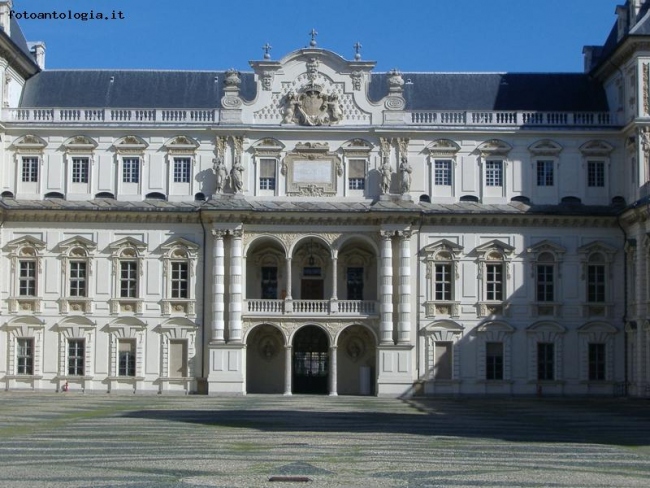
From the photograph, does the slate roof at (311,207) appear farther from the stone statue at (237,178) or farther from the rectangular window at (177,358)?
the rectangular window at (177,358)

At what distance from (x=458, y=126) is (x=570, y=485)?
41318mm

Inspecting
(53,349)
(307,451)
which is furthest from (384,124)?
(307,451)

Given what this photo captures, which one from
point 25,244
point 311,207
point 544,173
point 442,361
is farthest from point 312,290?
point 25,244

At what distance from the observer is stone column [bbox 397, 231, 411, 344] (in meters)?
61.9

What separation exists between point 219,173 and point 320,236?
620 cm

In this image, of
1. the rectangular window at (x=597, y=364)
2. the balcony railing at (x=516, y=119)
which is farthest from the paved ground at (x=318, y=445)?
the balcony railing at (x=516, y=119)

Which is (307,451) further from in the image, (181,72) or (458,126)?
(181,72)

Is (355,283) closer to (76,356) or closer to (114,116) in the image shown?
(76,356)

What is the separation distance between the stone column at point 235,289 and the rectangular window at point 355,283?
638cm

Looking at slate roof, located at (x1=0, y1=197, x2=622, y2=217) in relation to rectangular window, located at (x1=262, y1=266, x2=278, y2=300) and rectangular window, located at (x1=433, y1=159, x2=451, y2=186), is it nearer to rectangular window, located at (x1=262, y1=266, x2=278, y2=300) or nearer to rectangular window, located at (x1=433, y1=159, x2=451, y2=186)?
rectangular window, located at (x1=433, y1=159, x2=451, y2=186)

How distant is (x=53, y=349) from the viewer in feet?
205

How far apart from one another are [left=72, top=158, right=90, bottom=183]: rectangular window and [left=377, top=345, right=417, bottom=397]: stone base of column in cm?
1798

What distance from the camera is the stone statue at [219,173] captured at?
6250cm

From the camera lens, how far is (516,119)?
63906mm
